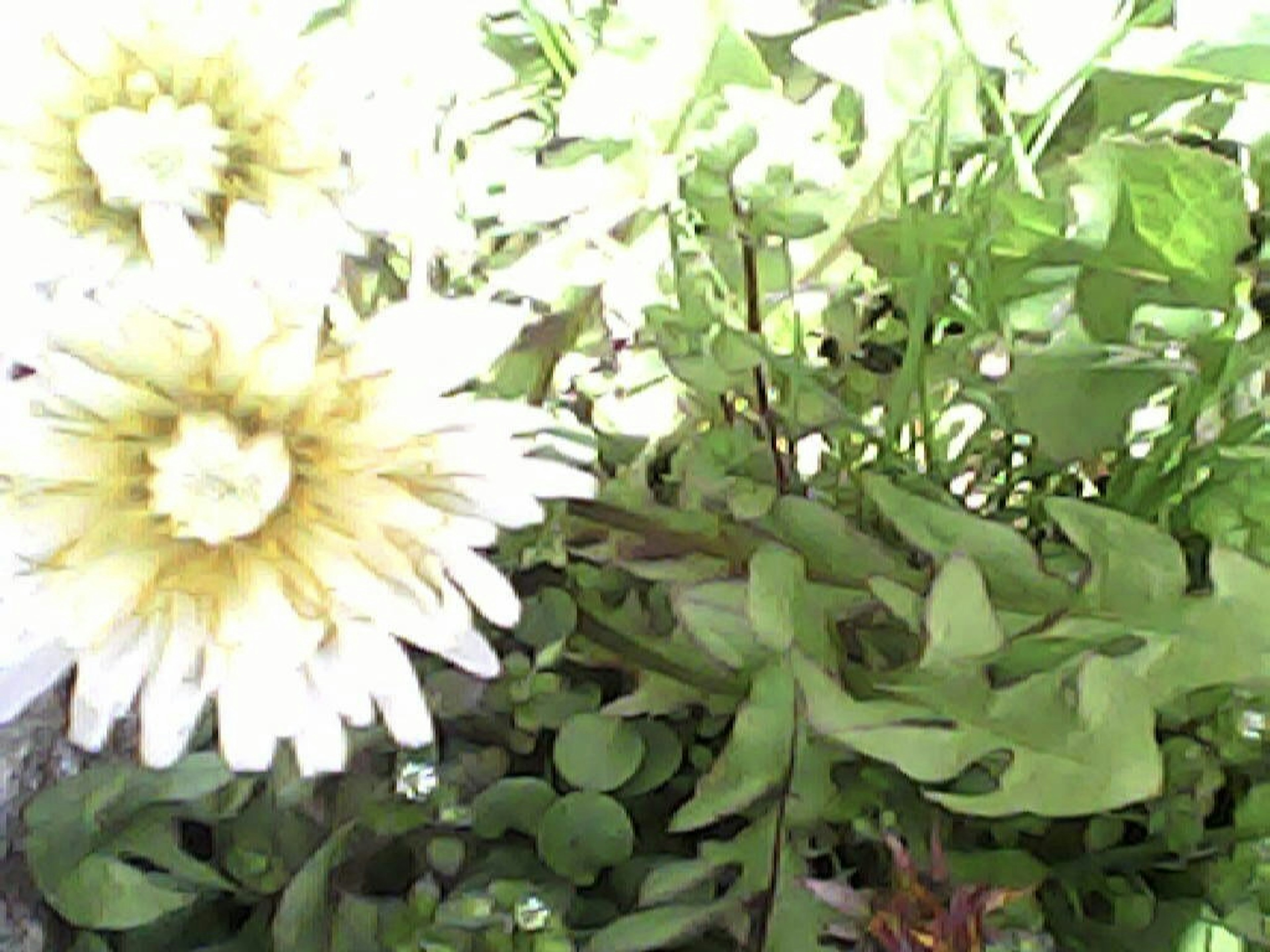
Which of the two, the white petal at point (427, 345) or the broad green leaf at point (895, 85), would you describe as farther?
the broad green leaf at point (895, 85)

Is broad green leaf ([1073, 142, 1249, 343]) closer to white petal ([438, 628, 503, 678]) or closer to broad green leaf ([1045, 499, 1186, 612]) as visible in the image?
broad green leaf ([1045, 499, 1186, 612])

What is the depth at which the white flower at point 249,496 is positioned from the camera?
0.94 ft

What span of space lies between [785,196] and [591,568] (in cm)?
10

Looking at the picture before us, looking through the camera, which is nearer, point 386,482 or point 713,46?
point 386,482

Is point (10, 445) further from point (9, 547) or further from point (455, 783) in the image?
point (455, 783)

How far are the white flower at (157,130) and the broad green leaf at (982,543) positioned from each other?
0.12 meters

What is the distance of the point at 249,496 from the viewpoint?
0.96 ft

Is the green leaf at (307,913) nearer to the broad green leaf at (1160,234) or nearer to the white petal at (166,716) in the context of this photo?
the white petal at (166,716)

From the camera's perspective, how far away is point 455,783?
381 mm

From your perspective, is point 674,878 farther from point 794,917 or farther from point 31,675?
point 31,675

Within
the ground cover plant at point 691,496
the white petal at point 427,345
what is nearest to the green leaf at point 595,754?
the ground cover plant at point 691,496

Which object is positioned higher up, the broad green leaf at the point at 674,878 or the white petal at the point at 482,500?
the white petal at the point at 482,500

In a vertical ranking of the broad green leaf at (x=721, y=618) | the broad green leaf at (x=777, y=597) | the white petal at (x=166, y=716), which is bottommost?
the broad green leaf at (x=721, y=618)

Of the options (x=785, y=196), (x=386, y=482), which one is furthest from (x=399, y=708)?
(x=785, y=196)
